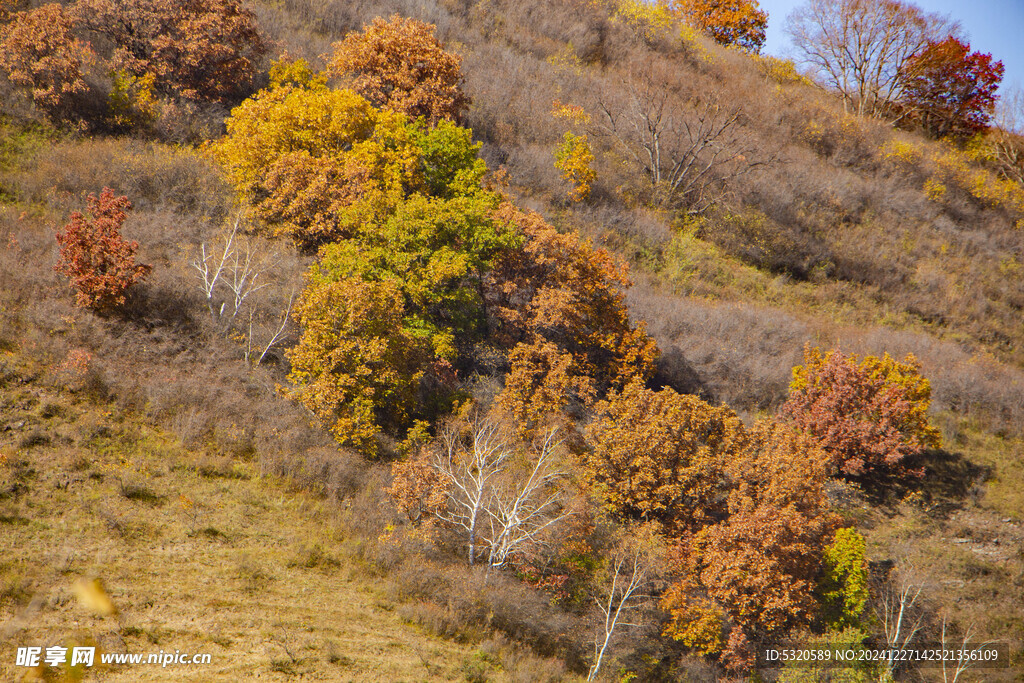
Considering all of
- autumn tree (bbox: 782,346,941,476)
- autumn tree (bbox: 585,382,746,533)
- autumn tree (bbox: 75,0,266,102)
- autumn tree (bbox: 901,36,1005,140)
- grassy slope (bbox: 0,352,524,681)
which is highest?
autumn tree (bbox: 901,36,1005,140)

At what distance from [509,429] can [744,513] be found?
886 centimetres

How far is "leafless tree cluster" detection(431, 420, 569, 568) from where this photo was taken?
20.8 meters

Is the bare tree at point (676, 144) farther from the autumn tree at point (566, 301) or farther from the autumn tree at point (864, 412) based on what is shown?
the autumn tree at point (864, 412)

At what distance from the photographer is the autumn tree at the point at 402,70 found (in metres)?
35.0

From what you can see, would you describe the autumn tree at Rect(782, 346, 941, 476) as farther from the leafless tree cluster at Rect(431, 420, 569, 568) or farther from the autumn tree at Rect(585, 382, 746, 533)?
the leafless tree cluster at Rect(431, 420, 569, 568)

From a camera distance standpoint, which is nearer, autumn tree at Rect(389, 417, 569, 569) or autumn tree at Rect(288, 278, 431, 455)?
autumn tree at Rect(389, 417, 569, 569)

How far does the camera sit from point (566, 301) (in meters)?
27.5

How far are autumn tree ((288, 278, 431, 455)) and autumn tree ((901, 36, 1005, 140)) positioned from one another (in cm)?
5773

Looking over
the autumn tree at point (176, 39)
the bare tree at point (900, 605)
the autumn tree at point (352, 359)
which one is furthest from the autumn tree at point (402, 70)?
the bare tree at point (900, 605)

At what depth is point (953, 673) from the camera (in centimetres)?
2202

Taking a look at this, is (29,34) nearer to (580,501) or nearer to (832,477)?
(580,501)

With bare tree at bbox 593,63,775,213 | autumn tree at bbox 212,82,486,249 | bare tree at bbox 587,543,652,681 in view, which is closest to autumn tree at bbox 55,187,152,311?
autumn tree at bbox 212,82,486,249

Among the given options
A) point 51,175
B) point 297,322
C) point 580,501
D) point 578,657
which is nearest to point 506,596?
point 578,657

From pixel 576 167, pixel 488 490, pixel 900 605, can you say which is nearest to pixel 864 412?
pixel 900 605
